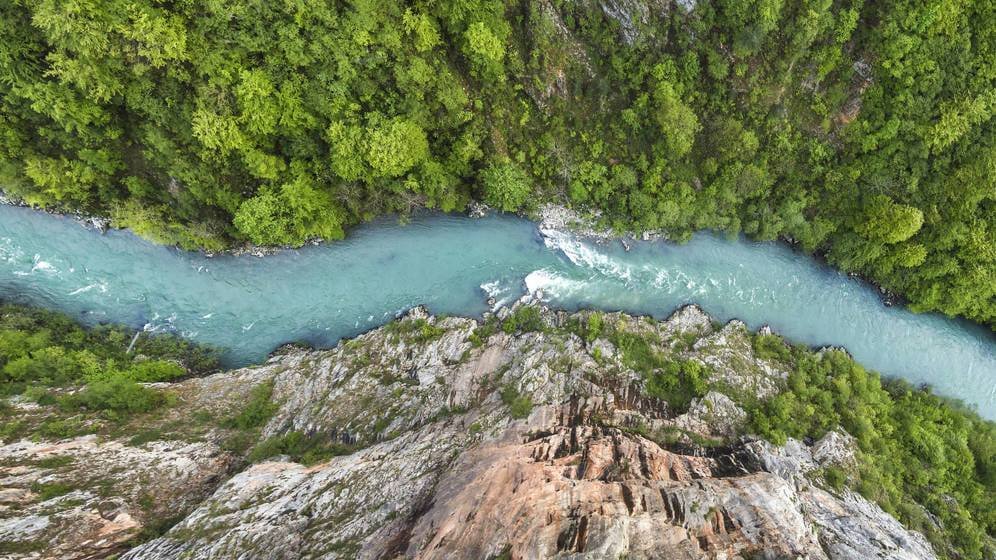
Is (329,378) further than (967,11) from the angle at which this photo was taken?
Yes

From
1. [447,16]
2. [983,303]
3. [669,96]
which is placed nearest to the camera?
[447,16]

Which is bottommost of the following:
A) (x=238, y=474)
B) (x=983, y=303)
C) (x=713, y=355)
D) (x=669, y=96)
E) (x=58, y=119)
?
(x=238, y=474)

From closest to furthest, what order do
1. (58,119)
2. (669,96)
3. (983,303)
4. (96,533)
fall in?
(96,533)
(58,119)
(669,96)
(983,303)

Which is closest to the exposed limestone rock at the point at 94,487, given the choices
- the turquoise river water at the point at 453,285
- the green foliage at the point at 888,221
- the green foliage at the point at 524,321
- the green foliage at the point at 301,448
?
the green foliage at the point at 301,448

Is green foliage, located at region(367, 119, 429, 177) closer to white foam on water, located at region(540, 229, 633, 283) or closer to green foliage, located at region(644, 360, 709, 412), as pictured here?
white foam on water, located at region(540, 229, 633, 283)

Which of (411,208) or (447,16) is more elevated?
(447,16)

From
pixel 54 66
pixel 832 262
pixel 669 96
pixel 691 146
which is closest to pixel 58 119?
pixel 54 66

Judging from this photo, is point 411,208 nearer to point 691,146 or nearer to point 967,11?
point 691,146
